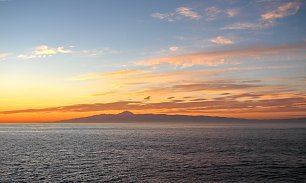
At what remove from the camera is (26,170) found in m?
64.9

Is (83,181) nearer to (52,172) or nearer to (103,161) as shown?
(52,172)

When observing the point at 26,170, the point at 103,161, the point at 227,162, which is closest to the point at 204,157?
the point at 227,162

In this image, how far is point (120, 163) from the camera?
74562mm

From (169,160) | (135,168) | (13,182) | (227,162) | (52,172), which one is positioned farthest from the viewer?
(169,160)

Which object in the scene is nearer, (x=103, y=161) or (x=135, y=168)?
(x=135, y=168)

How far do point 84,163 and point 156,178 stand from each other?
2506 cm

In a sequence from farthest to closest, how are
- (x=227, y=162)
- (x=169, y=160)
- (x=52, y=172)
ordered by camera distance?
(x=169, y=160) < (x=227, y=162) < (x=52, y=172)

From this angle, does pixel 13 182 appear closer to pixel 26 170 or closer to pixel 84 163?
pixel 26 170

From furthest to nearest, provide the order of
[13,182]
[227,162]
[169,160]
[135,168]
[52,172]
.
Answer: [169,160], [227,162], [135,168], [52,172], [13,182]

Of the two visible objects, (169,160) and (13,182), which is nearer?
(13,182)

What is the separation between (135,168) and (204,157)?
23.9 m

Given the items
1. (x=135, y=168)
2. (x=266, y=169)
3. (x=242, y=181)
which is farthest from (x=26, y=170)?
(x=266, y=169)

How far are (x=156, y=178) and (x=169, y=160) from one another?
2210 centimetres

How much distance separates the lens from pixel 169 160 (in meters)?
78.6
